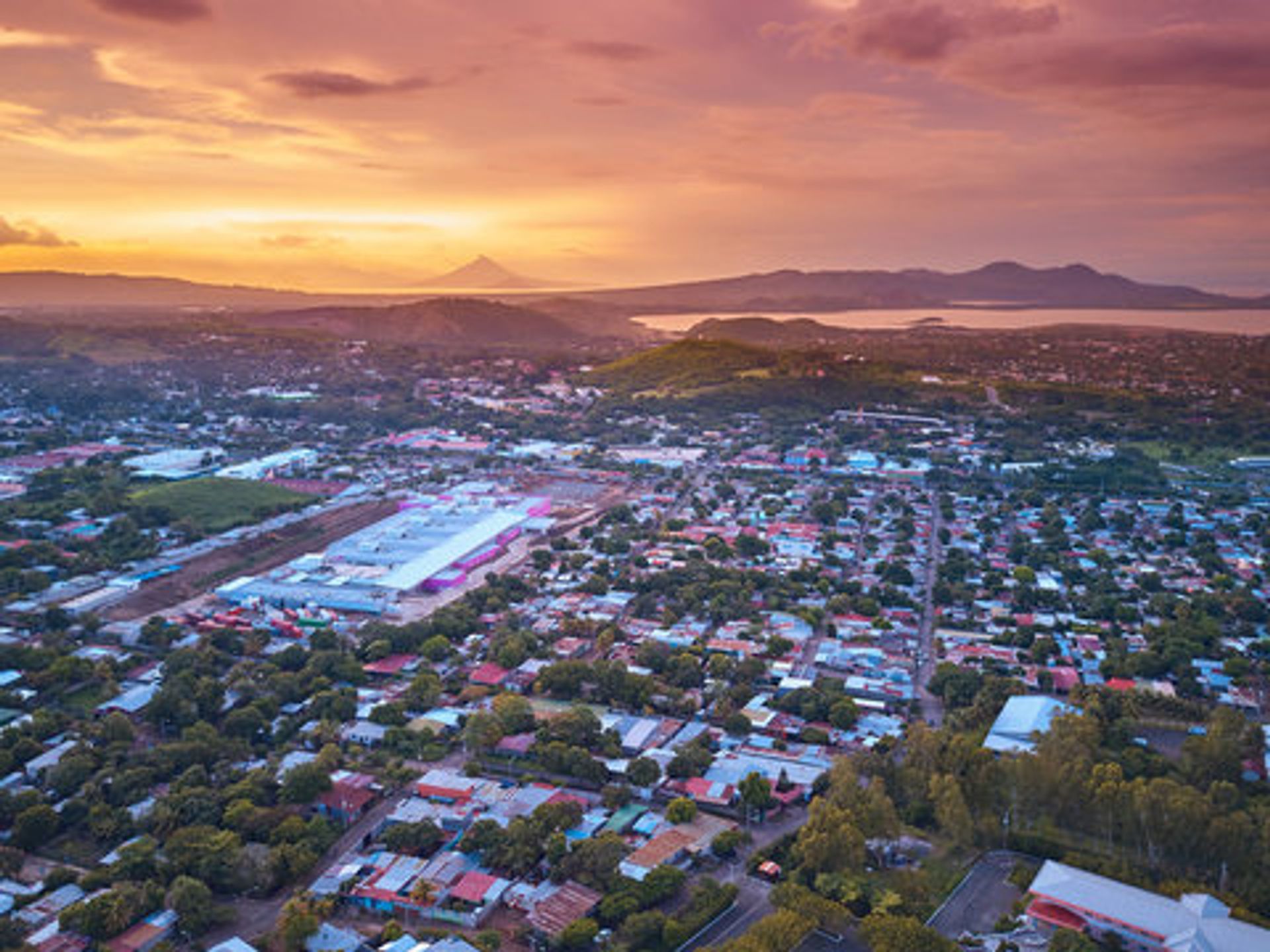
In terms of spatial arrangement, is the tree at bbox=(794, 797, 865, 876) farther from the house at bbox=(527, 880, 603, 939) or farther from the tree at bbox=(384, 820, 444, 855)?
the tree at bbox=(384, 820, 444, 855)

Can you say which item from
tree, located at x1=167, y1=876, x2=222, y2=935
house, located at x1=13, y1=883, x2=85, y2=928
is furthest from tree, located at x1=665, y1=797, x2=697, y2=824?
house, located at x1=13, y1=883, x2=85, y2=928

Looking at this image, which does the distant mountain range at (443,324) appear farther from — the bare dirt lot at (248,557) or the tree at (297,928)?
the tree at (297,928)

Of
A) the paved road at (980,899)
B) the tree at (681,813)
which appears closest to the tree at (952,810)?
the paved road at (980,899)

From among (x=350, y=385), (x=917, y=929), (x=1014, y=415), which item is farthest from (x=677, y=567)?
(x=350, y=385)

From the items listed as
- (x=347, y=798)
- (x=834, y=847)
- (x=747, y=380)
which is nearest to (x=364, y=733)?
(x=347, y=798)

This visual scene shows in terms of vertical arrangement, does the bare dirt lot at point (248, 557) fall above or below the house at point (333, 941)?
above

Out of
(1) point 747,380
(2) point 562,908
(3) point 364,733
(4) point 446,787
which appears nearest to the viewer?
(2) point 562,908

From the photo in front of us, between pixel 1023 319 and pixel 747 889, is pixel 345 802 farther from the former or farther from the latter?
pixel 1023 319
